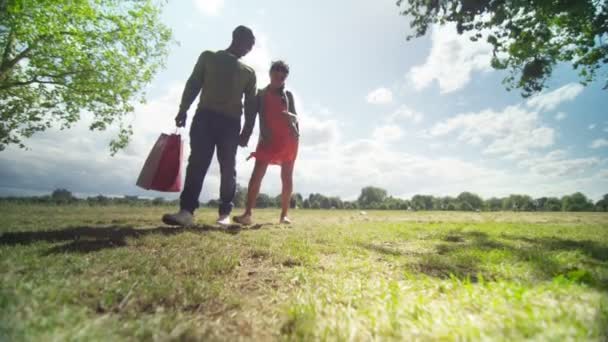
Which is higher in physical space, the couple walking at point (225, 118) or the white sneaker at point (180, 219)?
the couple walking at point (225, 118)

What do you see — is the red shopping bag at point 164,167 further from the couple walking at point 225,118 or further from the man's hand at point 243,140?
the man's hand at point 243,140

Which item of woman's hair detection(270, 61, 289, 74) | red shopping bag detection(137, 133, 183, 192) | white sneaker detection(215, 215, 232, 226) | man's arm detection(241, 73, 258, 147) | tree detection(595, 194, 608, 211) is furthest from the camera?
tree detection(595, 194, 608, 211)

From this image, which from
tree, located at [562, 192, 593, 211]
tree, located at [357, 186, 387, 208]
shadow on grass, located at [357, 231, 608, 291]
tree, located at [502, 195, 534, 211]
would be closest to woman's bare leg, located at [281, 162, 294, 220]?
shadow on grass, located at [357, 231, 608, 291]

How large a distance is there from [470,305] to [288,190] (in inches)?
188

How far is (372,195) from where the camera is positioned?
3115 inches

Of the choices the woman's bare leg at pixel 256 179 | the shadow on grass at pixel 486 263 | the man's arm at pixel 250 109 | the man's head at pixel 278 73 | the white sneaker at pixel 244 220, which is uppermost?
the man's head at pixel 278 73

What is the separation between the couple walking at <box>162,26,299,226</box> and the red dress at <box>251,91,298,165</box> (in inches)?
0.9

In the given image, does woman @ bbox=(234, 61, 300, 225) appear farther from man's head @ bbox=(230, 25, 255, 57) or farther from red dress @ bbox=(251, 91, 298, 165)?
man's head @ bbox=(230, 25, 255, 57)

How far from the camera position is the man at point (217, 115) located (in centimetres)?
430

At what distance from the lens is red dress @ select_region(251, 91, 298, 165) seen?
558 centimetres

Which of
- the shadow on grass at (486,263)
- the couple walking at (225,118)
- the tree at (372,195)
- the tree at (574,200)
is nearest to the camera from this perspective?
the shadow on grass at (486,263)

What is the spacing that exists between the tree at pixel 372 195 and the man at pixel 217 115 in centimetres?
7521

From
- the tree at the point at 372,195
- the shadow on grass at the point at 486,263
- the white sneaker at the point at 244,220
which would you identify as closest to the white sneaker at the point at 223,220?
the white sneaker at the point at 244,220

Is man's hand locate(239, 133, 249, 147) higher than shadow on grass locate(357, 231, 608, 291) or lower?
higher
